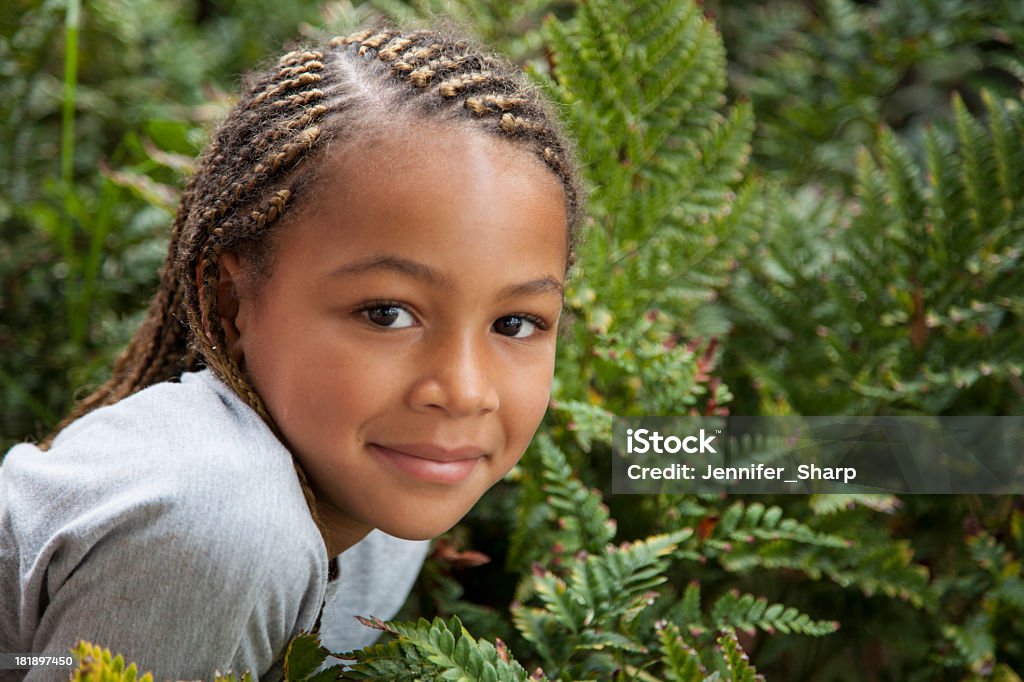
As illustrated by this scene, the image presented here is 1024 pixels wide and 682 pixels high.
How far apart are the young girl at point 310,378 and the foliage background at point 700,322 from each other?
12.9 inches

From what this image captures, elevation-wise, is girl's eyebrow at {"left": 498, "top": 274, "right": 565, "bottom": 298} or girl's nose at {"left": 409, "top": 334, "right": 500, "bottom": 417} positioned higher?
girl's eyebrow at {"left": 498, "top": 274, "right": 565, "bottom": 298}

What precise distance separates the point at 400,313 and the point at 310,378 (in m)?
0.12

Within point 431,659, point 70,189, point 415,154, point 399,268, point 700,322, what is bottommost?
point 431,659

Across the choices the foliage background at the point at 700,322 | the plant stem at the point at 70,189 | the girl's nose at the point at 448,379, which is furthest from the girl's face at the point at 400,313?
the plant stem at the point at 70,189

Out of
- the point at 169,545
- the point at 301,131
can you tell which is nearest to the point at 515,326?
the point at 301,131

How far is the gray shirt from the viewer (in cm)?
90

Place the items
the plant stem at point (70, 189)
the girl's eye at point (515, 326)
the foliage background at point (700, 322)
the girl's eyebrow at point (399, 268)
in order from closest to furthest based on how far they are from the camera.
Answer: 1. the girl's eyebrow at point (399, 268)
2. the girl's eye at point (515, 326)
3. the foliage background at point (700, 322)
4. the plant stem at point (70, 189)

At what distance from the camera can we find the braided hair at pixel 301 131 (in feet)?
3.52

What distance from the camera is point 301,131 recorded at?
1081 millimetres

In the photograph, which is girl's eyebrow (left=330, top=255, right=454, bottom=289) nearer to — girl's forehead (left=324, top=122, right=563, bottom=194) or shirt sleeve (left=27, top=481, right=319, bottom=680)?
girl's forehead (left=324, top=122, right=563, bottom=194)

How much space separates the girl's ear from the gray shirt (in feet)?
0.31

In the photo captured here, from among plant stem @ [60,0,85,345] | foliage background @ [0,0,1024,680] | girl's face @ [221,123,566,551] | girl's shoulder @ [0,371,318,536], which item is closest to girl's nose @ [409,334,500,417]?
girl's face @ [221,123,566,551]

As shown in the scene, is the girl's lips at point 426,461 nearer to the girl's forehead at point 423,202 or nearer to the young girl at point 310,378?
the young girl at point 310,378

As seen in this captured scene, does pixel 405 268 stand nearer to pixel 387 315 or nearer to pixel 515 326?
pixel 387 315
